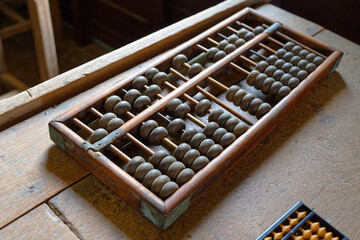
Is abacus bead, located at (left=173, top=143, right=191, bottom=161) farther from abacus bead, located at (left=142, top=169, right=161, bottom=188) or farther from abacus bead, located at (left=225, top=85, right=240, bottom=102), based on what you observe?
abacus bead, located at (left=225, top=85, right=240, bottom=102)

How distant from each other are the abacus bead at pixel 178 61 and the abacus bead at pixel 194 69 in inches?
1.6

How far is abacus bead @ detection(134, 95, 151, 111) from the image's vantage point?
4.44 feet

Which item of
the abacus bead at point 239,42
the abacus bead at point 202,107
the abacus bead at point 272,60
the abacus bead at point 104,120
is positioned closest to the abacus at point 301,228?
the abacus bead at point 202,107

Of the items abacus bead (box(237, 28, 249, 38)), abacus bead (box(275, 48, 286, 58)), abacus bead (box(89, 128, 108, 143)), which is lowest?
abacus bead (box(89, 128, 108, 143))

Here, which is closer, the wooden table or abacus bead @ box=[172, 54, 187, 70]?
the wooden table

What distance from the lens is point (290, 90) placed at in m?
1.47

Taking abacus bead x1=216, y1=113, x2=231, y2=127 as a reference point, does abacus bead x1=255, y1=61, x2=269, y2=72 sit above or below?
above

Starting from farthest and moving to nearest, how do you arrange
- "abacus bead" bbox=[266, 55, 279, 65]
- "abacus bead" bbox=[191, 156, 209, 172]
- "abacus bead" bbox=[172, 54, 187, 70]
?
"abacus bead" bbox=[266, 55, 279, 65]
"abacus bead" bbox=[172, 54, 187, 70]
"abacus bead" bbox=[191, 156, 209, 172]

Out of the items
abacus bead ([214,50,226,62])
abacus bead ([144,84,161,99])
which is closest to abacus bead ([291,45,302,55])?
abacus bead ([214,50,226,62])

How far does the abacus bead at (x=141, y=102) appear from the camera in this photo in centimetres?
135

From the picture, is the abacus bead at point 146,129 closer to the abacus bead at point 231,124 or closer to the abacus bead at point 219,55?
the abacus bead at point 231,124

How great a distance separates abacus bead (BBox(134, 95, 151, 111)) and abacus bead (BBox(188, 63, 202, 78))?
0.25m

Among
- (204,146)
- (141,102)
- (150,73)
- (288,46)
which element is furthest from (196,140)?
(288,46)

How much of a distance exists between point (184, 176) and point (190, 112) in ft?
1.22
